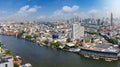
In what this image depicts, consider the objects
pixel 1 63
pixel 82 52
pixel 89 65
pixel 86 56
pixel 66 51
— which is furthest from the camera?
pixel 66 51

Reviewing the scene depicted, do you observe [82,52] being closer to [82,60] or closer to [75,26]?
[82,60]

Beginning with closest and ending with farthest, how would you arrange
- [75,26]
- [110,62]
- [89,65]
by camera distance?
[89,65] → [110,62] → [75,26]

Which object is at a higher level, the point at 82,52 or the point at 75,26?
the point at 75,26

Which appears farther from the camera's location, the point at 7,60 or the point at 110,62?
the point at 110,62

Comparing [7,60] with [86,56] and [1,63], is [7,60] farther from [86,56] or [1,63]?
[86,56]

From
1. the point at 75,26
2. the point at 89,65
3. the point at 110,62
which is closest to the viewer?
the point at 89,65

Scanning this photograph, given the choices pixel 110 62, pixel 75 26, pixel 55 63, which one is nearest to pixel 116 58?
pixel 110 62

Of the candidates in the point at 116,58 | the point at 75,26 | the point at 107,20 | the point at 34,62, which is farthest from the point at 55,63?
the point at 107,20

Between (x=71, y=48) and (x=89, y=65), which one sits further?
(x=71, y=48)

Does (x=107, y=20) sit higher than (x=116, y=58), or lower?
higher
